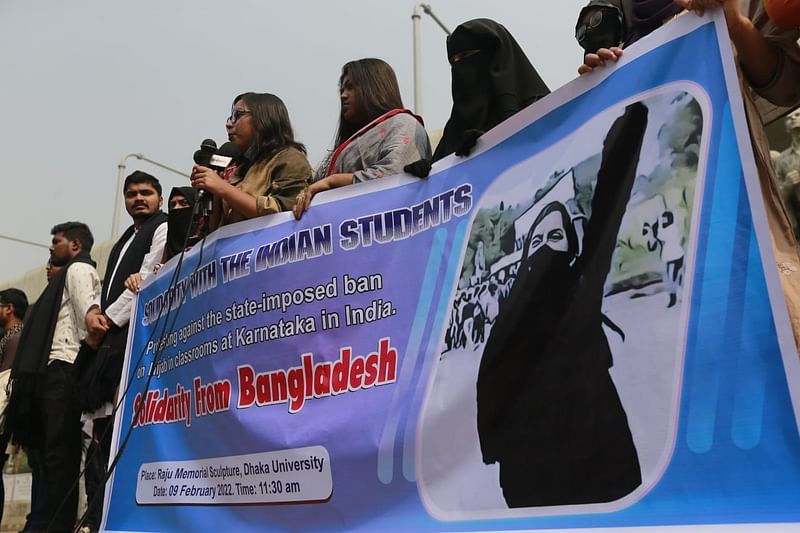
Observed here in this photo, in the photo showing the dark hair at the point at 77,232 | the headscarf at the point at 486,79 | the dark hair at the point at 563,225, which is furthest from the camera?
the dark hair at the point at 77,232

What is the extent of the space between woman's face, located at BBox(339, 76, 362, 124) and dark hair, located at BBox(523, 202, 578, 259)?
4.07 feet

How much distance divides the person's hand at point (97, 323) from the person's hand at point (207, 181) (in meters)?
1.00

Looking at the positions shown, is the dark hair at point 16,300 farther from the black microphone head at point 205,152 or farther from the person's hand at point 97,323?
the black microphone head at point 205,152

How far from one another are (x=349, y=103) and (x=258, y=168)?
0.48 m

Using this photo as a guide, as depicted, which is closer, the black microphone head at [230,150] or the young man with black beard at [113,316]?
the black microphone head at [230,150]

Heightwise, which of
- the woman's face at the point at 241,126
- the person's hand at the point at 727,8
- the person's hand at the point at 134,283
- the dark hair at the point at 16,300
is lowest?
the person's hand at the point at 727,8

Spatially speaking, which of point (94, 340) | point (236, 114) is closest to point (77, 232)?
point (94, 340)

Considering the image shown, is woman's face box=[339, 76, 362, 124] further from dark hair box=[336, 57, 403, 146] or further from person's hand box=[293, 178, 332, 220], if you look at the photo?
person's hand box=[293, 178, 332, 220]

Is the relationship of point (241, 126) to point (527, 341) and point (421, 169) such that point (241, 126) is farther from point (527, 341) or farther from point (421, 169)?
point (527, 341)

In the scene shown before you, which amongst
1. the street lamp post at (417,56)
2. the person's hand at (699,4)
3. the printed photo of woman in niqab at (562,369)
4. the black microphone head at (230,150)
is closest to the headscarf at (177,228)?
the black microphone head at (230,150)

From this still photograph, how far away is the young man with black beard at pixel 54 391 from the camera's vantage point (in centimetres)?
383

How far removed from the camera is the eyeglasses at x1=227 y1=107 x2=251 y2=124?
345 centimetres

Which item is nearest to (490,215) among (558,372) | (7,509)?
(558,372)

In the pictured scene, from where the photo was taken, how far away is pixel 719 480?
4.96 feet
